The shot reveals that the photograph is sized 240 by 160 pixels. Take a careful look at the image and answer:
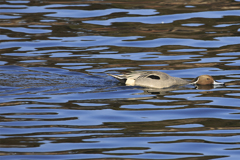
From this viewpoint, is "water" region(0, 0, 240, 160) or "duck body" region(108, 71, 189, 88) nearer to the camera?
"water" region(0, 0, 240, 160)

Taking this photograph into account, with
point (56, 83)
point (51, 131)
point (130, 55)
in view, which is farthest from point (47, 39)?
point (51, 131)

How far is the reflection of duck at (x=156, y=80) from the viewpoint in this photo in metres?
11.0

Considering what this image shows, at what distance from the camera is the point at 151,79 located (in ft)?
36.1

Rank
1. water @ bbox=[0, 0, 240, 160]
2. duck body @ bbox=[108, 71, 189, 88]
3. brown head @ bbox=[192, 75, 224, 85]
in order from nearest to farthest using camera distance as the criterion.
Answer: water @ bbox=[0, 0, 240, 160] < duck body @ bbox=[108, 71, 189, 88] < brown head @ bbox=[192, 75, 224, 85]

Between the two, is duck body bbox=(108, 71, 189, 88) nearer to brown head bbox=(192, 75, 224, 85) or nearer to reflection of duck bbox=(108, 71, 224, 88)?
reflection of duck bbox=(108, 71, 224, 88)

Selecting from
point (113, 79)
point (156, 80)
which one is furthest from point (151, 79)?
point (113, 79)

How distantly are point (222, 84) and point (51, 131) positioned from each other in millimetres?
4967

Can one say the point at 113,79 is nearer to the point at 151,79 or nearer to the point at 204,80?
the point at 151,79

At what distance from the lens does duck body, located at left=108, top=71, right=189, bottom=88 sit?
11.0 m

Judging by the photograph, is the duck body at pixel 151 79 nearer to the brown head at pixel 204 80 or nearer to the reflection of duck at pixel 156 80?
the reflection of duck at pixel 156 80

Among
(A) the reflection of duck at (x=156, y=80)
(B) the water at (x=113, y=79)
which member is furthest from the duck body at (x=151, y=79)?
(B) the water at (x=113, y=79)

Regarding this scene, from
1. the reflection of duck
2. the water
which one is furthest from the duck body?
the water

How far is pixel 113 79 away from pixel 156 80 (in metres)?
1.28

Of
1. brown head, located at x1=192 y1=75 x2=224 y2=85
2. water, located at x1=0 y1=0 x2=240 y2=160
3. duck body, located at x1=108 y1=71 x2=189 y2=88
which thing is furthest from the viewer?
brown head, located at x1=192 y1=75 x2=224 y2=85
